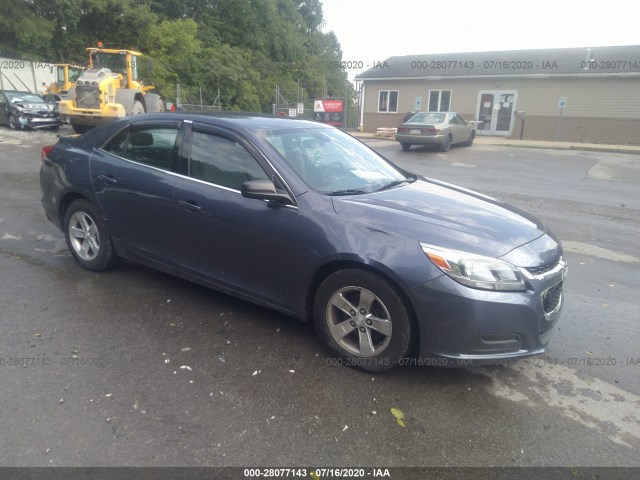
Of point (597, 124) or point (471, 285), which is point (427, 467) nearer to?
point (471, 285)

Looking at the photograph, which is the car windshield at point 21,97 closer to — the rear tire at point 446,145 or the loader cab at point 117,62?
the loader cab at point 117,62

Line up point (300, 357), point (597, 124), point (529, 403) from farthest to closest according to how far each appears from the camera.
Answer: point (597, 124), point (300, 357), point (529, 403)

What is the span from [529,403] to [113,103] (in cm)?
1739

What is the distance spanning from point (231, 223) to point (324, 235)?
2.64 ft

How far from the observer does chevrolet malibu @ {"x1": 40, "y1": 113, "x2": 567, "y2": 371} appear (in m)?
2.96

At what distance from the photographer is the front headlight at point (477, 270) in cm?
291

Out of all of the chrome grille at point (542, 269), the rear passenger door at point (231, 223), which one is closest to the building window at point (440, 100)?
the rear passenger door at point (231, 223)

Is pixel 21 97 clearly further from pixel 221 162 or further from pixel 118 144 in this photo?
pixel 221 162

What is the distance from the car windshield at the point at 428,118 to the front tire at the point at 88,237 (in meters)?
15.5

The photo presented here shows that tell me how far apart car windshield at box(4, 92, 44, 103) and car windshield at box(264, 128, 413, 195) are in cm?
1848

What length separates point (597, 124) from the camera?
24.9 metres

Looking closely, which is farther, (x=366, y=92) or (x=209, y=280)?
(x=366, y=92)

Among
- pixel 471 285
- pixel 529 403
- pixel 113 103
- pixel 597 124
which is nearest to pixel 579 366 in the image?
pixel 529 403

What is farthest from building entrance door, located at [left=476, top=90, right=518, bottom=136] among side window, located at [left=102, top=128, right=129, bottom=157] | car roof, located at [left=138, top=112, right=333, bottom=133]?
side window, located at [left=102, top=128, right=129, bottom=157]
